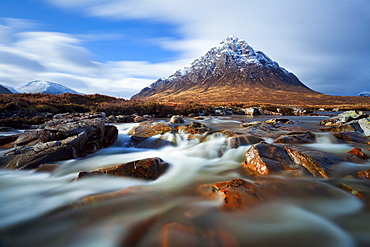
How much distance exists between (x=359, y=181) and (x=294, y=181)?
1.73 m

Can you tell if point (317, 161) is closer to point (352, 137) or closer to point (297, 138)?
point (297, 138)

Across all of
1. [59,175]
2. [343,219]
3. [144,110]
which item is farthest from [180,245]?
[144,110]

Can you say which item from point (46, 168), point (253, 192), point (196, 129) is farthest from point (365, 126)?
point (46, 168)

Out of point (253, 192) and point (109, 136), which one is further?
point (109, 136)

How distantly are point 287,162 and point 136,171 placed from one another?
4645mm

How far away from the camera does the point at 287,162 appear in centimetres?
538

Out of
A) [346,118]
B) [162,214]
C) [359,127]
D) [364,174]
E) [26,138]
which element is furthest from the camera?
[346,118]

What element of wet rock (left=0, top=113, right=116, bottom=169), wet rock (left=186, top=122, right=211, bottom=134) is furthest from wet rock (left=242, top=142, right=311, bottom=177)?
wet rock (left=0, top=113, right=116, bottom=169)

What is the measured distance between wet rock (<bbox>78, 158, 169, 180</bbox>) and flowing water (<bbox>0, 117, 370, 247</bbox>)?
163 millimetres

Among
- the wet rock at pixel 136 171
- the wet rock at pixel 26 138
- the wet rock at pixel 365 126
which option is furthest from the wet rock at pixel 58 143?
the wet rock at pixel 365 126

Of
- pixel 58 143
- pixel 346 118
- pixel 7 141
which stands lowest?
pixel 7 141

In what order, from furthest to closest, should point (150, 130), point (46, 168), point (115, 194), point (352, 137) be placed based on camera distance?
point (150, 130)
point (352, 137)
point (46, 168)
point (115, 194)

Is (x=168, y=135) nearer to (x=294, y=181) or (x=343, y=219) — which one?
(x=294, y=181)

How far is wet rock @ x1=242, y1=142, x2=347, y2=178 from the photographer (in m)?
5.01
